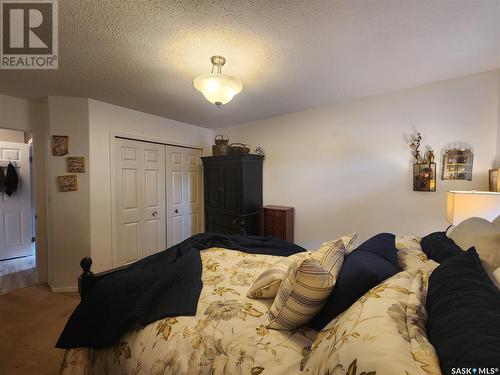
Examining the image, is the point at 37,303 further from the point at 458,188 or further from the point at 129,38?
the point at 458,188

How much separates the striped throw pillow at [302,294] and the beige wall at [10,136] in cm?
496

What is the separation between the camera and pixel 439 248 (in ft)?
4.42

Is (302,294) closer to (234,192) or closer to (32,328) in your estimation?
(234,192)

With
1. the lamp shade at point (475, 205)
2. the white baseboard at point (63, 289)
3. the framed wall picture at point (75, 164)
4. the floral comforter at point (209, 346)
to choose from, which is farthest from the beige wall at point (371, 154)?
the white baseboard at point (63, 289)

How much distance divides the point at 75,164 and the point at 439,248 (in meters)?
3.53

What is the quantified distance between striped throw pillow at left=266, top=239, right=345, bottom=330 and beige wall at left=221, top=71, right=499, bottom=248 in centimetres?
199

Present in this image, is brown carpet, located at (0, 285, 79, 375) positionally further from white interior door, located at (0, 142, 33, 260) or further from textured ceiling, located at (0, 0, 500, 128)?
textured ceiling, located at (0, 0, 500, 128)

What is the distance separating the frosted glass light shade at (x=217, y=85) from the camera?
1.58 metres

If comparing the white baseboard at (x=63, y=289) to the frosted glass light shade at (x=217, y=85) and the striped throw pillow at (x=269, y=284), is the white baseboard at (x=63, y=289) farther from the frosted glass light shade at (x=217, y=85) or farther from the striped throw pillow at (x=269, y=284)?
the frosted glass light shade at (x=217, y=85)

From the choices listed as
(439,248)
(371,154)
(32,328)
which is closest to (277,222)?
(371,154)

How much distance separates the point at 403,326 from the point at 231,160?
2874 mm

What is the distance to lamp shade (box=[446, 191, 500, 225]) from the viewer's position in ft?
5.32

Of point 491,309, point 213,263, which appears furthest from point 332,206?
point 491,309

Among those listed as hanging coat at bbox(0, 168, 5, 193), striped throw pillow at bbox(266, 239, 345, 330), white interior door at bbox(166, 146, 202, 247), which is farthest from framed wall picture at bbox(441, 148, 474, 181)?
hanging coat at bbox(0, 168, 5, 193)
